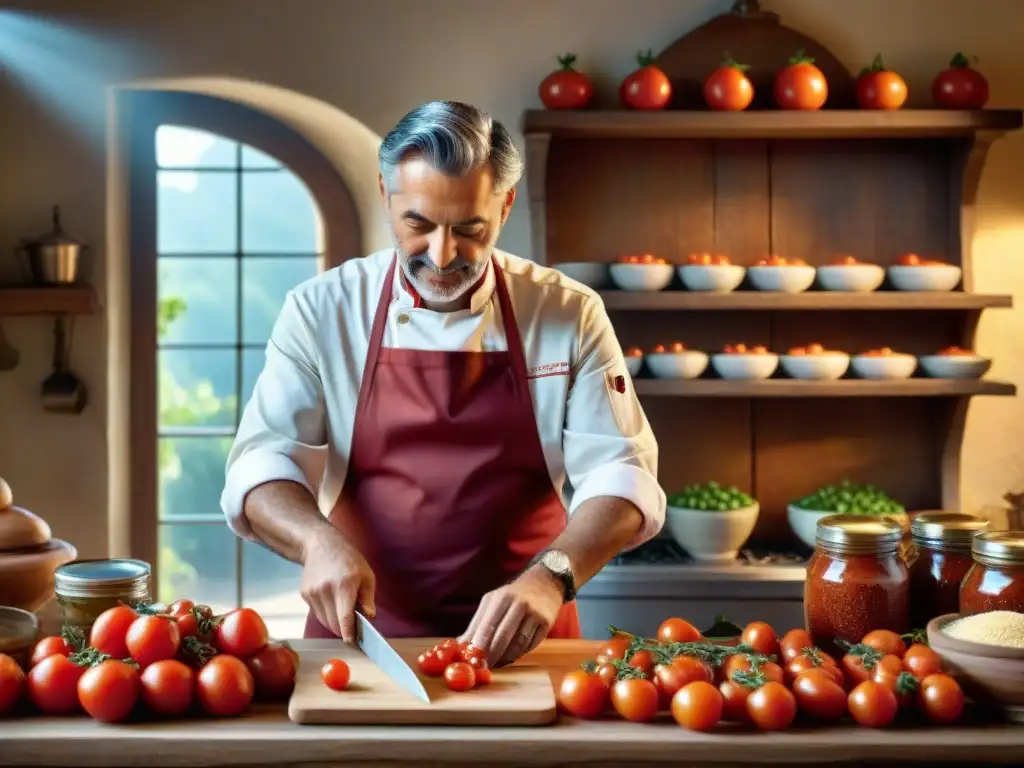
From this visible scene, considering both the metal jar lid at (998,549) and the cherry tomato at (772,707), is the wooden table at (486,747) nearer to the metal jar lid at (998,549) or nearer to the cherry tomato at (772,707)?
the cherry tomato at (772,707)

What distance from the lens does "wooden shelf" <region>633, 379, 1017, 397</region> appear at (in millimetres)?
3707

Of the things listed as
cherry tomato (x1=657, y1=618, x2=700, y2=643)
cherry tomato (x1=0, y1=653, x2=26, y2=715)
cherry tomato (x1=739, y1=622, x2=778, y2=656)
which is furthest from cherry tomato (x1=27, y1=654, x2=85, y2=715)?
cherry tomato (x1=739, y1=622, x2=778, y2=656)

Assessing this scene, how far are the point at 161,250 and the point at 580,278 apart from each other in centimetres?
148

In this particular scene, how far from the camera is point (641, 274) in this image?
3697 mm

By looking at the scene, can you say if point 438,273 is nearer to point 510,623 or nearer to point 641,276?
point 510,623

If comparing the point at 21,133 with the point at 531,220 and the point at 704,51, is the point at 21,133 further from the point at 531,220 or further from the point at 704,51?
the point at 704,51

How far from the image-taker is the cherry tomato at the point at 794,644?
1.68m

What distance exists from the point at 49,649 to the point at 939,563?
131 cm

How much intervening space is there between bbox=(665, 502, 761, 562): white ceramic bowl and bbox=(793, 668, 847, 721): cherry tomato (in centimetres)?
210

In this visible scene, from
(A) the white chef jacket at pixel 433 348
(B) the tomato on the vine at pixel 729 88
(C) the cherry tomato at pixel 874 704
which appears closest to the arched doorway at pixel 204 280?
(B) the tomato on the vine at pixel 729 88

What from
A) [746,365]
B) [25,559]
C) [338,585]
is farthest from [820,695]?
[746,365]

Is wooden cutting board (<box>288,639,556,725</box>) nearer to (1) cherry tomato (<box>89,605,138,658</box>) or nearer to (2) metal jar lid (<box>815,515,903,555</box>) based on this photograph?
(1) cherry tomato (<box>89,605,138,658</box>)

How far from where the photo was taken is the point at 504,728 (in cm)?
157

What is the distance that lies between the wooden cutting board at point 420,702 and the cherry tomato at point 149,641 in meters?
0.18
